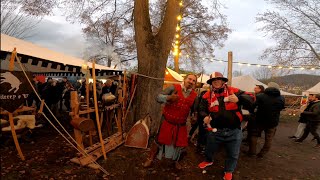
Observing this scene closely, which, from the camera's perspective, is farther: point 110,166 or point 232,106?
point 110,166

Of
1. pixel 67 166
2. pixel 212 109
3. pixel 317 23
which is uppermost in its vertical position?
pixel 317 23

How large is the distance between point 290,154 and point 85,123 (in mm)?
5911

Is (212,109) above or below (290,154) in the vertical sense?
above

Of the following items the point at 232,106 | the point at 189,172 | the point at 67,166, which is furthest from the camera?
the point at 189,172

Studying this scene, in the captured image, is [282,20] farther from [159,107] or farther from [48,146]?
[48,146]

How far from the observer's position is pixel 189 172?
5.06 m

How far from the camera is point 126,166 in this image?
506 cm

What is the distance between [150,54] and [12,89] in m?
3.39

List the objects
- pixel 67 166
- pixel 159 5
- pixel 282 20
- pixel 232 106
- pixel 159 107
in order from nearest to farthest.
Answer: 1. pixel 232 106
2. pixel 67 166
3. pixel 159 107
4. pixel 159 5
5. pixel 282 20

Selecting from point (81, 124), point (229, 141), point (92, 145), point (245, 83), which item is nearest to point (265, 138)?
point (229, 141)

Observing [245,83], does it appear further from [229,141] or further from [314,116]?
[229,141]

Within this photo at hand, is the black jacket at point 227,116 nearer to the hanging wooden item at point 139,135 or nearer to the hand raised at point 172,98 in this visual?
the hand raised at point 172,98

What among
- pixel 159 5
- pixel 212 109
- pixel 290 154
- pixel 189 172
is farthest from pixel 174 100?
pixel 159 5

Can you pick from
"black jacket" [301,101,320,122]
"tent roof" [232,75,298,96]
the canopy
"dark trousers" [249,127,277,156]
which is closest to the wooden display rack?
the canopy
